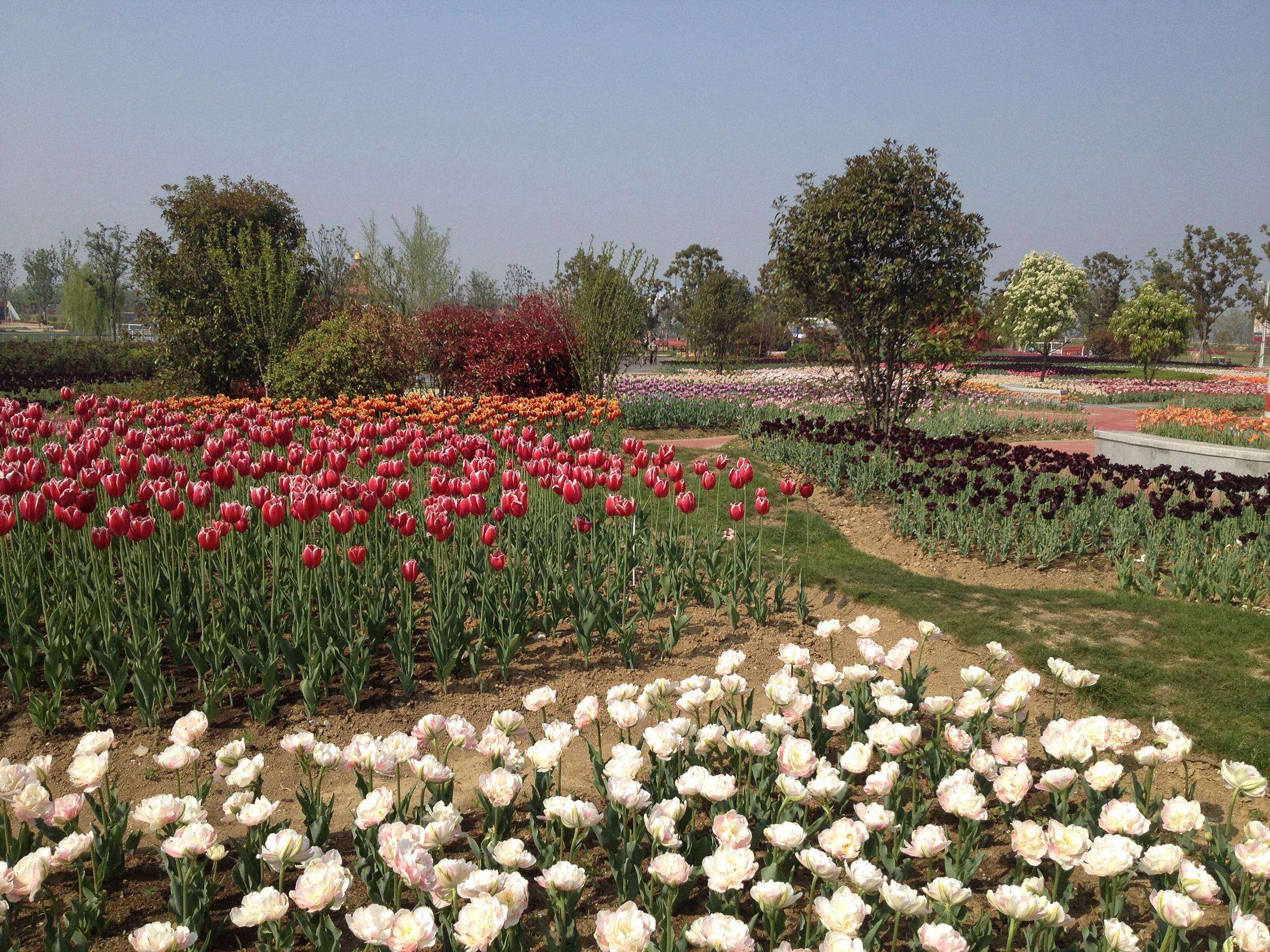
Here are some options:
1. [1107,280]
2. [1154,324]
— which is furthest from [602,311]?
[1107,280]

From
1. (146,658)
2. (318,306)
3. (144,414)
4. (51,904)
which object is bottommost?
(51,904)

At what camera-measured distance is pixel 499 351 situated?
14.9 m

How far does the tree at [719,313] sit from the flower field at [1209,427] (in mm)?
21989

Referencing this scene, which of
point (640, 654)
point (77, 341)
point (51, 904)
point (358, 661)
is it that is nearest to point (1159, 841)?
point (640, 654)

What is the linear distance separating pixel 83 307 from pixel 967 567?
51.8 meters

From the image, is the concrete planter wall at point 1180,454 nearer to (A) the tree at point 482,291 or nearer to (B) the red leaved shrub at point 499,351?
(B) the red leaved shrub at point 499,351

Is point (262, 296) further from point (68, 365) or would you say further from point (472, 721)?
point (68, 365)

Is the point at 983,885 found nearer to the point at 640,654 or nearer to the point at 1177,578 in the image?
the point at 640,654

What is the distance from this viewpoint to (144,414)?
6957 mm

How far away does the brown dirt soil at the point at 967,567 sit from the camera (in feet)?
20.6

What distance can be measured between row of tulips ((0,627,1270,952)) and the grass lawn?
0.57m

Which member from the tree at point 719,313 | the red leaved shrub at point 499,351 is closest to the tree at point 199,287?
the red leaved shrub at point 499,351

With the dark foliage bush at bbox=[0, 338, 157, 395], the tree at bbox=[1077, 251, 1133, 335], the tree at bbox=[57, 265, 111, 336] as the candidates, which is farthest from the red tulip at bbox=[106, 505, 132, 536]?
the tree at bbox=[1077, 251, 1133, 335]

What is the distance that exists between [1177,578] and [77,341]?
34.1 m
